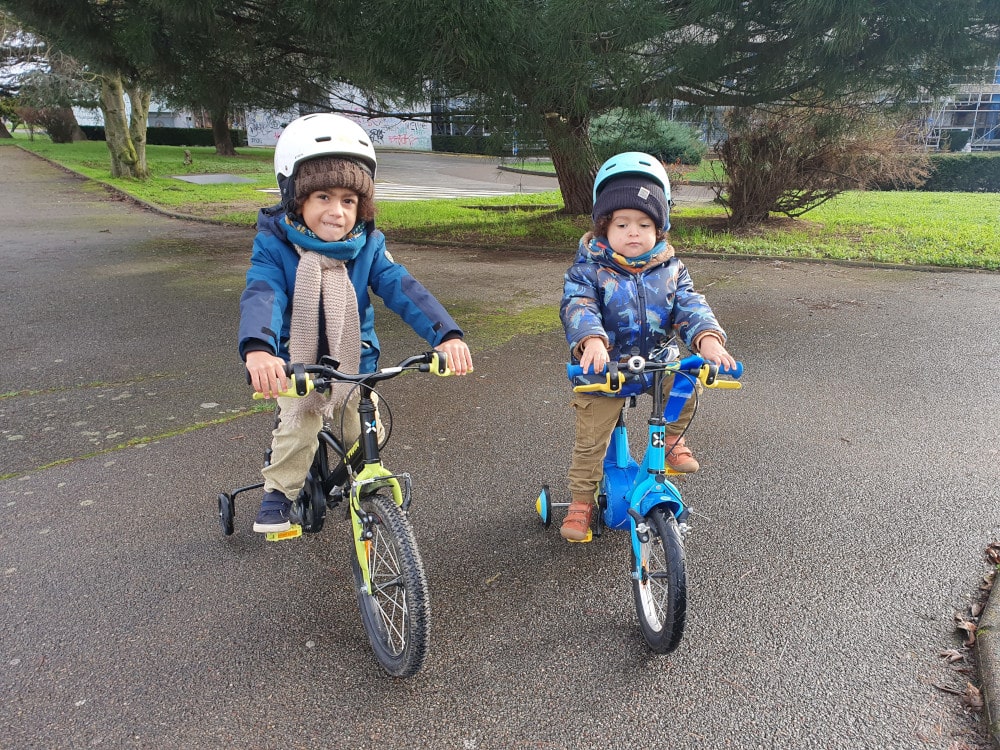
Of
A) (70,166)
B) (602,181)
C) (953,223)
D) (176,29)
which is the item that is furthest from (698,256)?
(70,166)

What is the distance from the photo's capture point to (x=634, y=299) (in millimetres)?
2908

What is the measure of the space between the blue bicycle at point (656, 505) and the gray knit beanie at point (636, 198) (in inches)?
21.3

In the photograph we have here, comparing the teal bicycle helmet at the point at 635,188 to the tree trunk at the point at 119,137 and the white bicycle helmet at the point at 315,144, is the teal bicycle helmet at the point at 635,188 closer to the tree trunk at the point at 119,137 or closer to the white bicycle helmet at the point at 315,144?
the white bicycle helmet at the point at 315,144

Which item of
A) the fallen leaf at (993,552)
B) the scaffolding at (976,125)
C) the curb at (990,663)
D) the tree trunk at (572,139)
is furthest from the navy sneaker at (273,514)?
the scaffolding at (976,125)

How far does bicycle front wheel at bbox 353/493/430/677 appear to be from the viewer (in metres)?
2.27

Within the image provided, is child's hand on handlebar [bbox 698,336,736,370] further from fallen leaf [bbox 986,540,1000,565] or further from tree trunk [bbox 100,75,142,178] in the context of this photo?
tree trunk [bbox 100,75,142,178]

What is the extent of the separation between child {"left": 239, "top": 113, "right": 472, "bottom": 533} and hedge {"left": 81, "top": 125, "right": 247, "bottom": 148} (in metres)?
43.3

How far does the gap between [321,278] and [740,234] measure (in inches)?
395

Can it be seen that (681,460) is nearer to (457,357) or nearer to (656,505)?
(656,505)

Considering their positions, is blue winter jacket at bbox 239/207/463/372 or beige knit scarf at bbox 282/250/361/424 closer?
blue winter jacket at bbox 239/207/463/372

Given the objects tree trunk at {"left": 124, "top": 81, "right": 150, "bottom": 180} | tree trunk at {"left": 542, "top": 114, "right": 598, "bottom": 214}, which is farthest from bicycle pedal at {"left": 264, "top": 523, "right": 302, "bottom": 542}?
tree trunk at {"left": 124, "top": 81, "right": 150, "bottom": 180}

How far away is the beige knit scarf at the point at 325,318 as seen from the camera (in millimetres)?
2693

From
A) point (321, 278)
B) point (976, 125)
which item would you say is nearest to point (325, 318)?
point (321, 278)

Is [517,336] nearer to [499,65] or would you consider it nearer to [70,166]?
[499,65]
